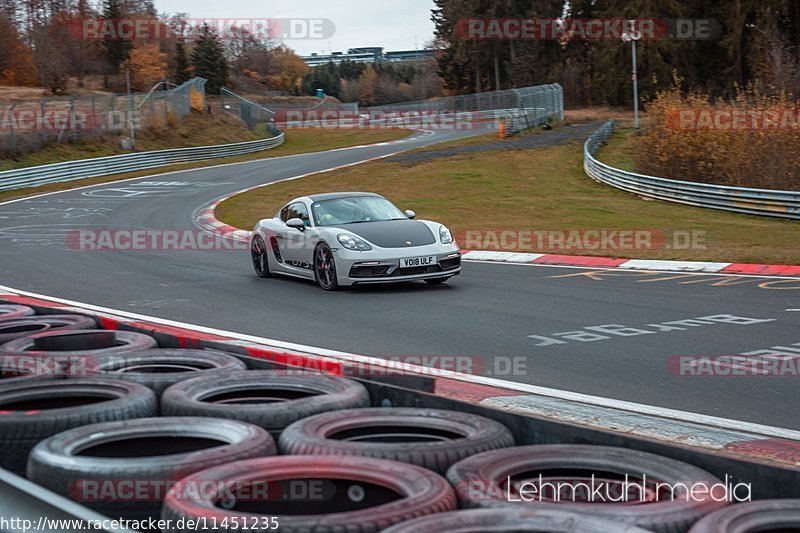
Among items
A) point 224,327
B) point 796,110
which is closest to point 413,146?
point 796,110

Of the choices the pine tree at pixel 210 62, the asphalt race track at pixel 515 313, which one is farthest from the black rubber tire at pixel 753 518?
the pine tree at pixel 210 62

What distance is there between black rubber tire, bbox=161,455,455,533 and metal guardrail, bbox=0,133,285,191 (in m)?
37.0

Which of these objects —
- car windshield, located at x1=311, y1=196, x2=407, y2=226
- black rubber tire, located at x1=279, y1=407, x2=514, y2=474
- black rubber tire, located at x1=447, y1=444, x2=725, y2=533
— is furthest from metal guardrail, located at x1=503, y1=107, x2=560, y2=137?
black rubber tire, located at x1=447, y1=444, x2=725, y2=533

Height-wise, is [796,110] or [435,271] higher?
[796,110]

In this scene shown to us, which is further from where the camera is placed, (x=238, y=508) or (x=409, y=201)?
(x=409, y=201)

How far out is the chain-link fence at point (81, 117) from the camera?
1682 inches

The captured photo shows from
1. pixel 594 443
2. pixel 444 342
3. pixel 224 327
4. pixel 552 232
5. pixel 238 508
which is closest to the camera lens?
pixel 238 508

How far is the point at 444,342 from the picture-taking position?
933cm

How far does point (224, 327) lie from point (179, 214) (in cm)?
1872

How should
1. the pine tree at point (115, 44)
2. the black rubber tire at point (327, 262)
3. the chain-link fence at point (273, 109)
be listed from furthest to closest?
the pine tree at point (115, 44), the chain-link fence at point (273, 109), the black rubber tire at point (327, 262)

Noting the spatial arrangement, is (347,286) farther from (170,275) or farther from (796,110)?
(796,110)

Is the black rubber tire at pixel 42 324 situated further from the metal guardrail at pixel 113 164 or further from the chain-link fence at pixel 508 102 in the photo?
the chain-link fence at pixel 508 102

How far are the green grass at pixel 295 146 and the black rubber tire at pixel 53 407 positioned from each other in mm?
32259

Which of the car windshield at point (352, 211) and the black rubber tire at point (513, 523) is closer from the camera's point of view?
the black rubber tire at point (513, 523)
